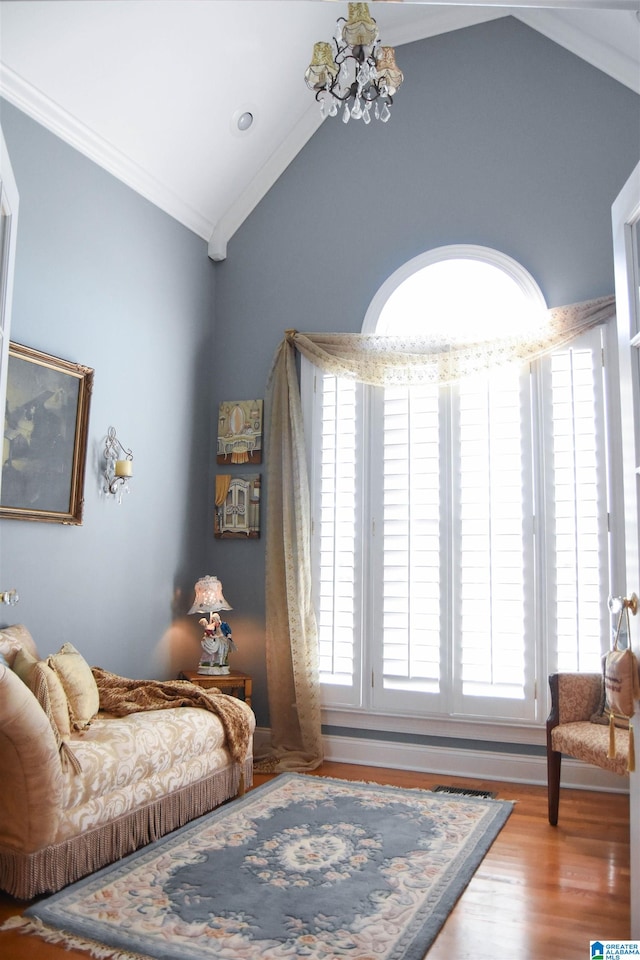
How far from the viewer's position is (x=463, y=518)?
463cm

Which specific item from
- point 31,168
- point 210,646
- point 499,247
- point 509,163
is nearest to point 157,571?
point 210,646

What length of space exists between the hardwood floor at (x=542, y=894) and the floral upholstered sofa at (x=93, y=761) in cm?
26

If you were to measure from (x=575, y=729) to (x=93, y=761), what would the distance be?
7.02 ft

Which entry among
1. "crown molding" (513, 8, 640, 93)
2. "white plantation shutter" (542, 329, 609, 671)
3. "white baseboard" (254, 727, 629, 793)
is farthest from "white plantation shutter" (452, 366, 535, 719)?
"crown molding" (513, 8, 640, 93)

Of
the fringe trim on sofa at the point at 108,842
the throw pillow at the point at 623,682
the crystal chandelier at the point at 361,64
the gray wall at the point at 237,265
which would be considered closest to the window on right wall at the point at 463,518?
the gray wall at the point at 237,265

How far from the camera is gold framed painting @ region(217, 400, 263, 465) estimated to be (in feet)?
17.1

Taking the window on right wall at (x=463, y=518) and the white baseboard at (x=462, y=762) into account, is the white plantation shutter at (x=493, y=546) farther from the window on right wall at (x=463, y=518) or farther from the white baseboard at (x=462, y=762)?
the white baseboard at (x=462, y=762)

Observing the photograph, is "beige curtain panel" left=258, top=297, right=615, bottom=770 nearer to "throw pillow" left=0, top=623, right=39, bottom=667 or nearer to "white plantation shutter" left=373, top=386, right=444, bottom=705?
"white plantation shutter" left=373, top=386, right=444, bottom=705

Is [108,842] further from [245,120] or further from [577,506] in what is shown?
[245,120]

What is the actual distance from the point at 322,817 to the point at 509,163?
12.5 feet

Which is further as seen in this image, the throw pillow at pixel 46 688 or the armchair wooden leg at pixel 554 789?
the armchair wooden leg at pixel 554 789

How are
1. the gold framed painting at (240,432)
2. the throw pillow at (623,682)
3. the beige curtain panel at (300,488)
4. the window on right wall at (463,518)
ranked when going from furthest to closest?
the gold framed painting at (240,432), the beige curtain panel at (300,488), the window on right wall at (463,518), the throw pillow at (623,682)

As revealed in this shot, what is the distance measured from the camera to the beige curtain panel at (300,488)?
4.70 meters
